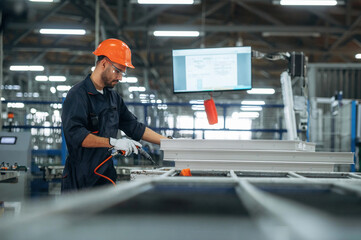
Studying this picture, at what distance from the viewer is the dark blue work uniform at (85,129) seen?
2406 millimetres

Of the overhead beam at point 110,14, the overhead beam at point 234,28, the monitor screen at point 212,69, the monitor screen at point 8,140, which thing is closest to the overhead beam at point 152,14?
the overhead beam at point 234,28

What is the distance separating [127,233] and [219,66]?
2.77m

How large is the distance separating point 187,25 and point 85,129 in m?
7.27

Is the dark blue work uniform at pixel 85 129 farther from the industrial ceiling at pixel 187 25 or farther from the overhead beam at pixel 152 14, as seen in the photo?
the overhead beam at pixel 152 14

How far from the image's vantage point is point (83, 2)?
29.2ft

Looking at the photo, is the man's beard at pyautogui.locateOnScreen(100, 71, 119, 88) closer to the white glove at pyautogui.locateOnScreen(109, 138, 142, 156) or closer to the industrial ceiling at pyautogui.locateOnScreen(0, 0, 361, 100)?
the white glove at pyautogui.locateOnScreen(109, 138, 142, 156)

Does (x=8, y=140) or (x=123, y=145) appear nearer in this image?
(x=123, y=145)

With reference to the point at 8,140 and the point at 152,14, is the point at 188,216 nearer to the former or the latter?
the point at 8,140

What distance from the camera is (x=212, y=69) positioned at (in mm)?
3365

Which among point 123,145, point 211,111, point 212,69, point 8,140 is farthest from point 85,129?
point 8,140

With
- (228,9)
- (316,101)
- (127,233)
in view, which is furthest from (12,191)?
(228,9)

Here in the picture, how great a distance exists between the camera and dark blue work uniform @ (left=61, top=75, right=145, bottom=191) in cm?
241

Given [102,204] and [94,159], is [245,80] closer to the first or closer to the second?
[94,159]

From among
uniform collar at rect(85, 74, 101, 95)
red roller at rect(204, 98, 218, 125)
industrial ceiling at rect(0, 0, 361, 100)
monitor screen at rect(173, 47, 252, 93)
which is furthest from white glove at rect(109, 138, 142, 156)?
industrial ceiling at rect(0, 0, 361, 100)
